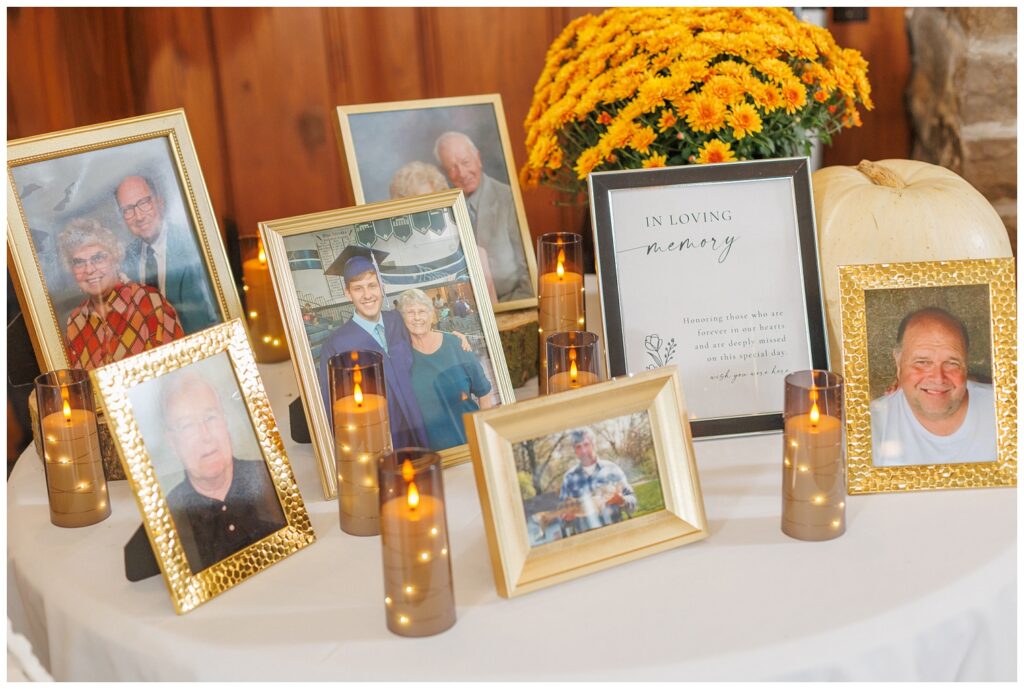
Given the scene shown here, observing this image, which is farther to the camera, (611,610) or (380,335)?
(380,335)

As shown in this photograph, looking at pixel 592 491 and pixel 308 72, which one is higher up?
pixel 308 72

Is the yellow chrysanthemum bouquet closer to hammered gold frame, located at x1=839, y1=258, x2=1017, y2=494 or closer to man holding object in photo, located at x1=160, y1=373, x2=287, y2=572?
hammered gold frame, located at x1=839, y1=258, x2=1017, y2=494

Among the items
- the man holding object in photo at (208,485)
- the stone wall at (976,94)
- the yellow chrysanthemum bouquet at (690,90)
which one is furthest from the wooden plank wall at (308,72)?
the man holding object in photo at (208,485)

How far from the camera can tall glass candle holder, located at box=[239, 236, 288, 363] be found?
5.00 ft

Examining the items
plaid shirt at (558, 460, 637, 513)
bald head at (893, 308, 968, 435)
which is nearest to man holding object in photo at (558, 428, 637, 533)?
plaid shirt at (558, 460, 637, 513)

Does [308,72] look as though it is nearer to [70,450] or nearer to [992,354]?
[70,450]

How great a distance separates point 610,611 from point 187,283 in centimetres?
68

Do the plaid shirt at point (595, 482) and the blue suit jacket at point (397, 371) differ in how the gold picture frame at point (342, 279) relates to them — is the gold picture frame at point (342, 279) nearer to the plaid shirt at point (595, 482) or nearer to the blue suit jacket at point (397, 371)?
the blue suit jacket at point (397, 371)

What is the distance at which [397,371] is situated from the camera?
1170 mm

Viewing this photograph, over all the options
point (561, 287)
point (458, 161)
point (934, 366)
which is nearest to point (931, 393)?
point (934, 366)

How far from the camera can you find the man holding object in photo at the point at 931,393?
3.68 feet

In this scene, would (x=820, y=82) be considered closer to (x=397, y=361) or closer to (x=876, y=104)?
(x=397, y=361)

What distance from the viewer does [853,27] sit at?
204cm

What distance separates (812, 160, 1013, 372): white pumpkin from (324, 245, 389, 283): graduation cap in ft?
1.77
